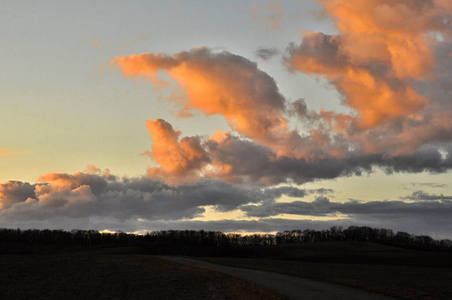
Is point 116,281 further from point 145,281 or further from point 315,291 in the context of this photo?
point 315,291

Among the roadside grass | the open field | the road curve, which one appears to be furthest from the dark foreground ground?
the road curve

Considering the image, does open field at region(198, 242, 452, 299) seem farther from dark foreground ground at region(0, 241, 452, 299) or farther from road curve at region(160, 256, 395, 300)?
road curve at region(160, 256, 395, 300)

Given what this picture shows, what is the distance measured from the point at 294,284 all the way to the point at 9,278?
35.5 m

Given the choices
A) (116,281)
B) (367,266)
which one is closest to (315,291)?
(116,281)

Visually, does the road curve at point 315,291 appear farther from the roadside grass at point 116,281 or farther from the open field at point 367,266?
the roadside grass at point 116,281

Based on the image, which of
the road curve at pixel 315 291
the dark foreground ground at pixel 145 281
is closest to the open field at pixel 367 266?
the dark foreground ground at pixel 145 281

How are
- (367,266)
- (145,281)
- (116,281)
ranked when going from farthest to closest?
(367,266), (116,281), (145,281)

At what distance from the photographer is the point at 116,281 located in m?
47.3

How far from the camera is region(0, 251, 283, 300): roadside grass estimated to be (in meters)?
38.2

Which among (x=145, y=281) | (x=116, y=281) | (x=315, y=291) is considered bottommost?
(x=116, y=281)

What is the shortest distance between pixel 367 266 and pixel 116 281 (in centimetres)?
4418

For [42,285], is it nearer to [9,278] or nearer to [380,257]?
[9,278]

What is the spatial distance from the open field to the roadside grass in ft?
35.8

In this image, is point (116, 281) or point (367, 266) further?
point (367, 266)
